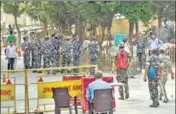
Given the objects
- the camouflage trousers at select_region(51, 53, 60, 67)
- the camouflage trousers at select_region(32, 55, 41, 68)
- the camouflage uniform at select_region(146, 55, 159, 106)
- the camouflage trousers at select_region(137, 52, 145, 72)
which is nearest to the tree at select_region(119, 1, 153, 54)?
the camouflage trousers at select_region(137, 52, 145, 72)

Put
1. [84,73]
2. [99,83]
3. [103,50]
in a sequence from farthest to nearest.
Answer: [103,50], [84,73], [99,83]

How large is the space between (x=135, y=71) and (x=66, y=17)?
1093cm

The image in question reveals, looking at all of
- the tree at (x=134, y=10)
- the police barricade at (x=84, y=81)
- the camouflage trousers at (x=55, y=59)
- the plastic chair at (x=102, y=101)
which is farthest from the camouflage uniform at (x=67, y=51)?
the plastic chair at (x=102, y=101)

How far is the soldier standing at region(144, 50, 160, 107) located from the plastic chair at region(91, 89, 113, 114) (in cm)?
338

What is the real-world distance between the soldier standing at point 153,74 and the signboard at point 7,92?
354 centimetres

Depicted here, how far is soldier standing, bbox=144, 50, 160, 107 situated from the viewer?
13062 mm

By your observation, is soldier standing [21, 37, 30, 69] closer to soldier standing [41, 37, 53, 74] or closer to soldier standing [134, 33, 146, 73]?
soldier standing [41, 37, 53, 74]

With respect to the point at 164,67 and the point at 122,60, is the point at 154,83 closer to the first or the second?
the point at 164,67

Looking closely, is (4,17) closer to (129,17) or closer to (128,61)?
(129,17)

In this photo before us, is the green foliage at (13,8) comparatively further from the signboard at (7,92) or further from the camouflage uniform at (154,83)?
the signboard at (7,92)

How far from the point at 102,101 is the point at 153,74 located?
11.6 feet

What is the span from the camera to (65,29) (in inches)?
1385

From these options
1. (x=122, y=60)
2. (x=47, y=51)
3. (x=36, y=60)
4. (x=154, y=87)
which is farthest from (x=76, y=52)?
(x=154, y=87)

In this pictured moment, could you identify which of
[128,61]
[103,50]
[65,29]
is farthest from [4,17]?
[128,61]
